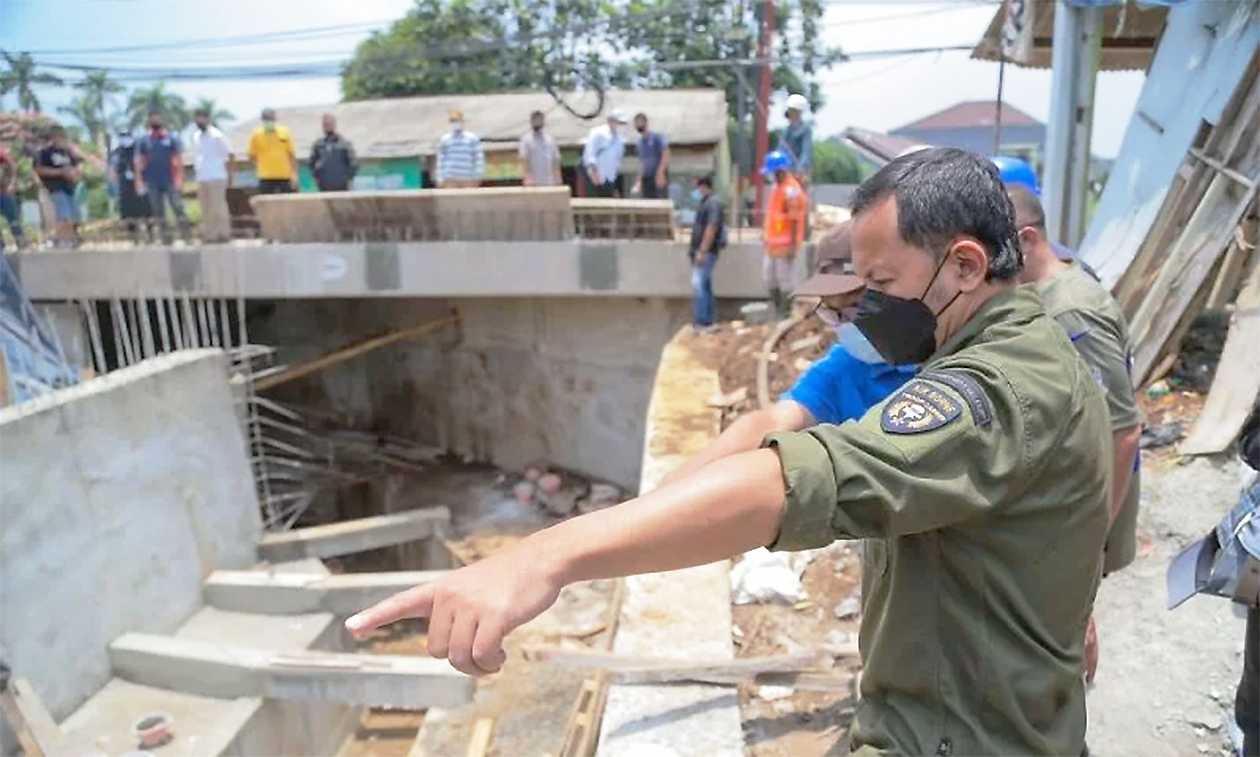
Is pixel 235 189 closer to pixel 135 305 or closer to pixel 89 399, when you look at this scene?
pixel 135 305

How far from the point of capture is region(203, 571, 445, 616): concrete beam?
7777mm

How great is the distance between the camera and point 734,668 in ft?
A: 11.6

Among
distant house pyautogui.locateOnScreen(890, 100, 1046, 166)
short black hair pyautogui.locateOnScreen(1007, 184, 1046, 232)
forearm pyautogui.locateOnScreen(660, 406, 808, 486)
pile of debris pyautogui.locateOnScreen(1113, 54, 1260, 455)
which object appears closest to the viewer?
forearm pyautogui.locateOnScreen(660, 406, 808, 486)

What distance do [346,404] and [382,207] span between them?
4369 mm

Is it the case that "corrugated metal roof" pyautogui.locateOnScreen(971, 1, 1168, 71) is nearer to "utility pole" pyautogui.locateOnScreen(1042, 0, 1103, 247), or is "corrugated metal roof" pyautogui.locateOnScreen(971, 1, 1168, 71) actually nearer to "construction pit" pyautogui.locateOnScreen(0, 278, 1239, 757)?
"utility pole" pyautogui.locateOnScreen(1042, 0, 1103, 247)

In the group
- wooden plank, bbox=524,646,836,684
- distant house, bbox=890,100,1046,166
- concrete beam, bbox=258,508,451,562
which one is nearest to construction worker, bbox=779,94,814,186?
concrete beam, bbox=258,508,451,562

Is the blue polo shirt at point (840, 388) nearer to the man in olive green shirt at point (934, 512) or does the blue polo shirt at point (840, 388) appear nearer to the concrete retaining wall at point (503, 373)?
the man in olive green shirt at point (934, 512)

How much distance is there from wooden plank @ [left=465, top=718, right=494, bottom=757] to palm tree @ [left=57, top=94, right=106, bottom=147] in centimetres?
753

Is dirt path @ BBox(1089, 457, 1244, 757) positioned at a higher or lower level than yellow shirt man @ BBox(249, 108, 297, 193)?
lower

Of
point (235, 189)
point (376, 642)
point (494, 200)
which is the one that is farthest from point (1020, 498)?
point (235, 189)

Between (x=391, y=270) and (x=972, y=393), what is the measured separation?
1092cm

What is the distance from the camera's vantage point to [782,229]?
9266mm

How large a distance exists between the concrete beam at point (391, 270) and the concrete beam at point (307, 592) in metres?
4.39

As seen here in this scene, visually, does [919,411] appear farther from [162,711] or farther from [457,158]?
[457,158]
